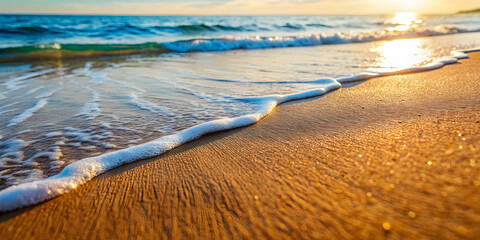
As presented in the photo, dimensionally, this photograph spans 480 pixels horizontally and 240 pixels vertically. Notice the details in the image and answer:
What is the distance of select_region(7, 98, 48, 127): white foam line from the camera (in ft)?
9.04

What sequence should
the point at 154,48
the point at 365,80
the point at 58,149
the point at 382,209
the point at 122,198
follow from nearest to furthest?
the point at 382,209 → the point at 122,198 → the point at 58,149 → the point at 365,80 → the point at 154,48

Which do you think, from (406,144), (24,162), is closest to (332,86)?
(406,144)

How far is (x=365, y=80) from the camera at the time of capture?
14.1ft

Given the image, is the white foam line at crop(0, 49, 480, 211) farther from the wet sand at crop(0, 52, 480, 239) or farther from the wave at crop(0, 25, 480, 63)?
the wave at crop(0, 25, 480, 63)

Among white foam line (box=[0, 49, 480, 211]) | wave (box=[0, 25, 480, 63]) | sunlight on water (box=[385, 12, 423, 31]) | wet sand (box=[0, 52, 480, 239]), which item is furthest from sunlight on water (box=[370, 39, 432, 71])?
sunlight on water (box=[385, 12, 423, 31])

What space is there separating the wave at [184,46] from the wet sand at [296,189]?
9.15 m

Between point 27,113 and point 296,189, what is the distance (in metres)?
3.11

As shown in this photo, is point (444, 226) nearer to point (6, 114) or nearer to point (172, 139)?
point (172, 139)

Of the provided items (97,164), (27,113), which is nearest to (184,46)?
(27,113)

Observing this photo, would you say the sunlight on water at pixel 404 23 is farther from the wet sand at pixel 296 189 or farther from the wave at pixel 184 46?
the wet sand at pixel 296 189

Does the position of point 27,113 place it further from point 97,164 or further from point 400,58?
point 400,58

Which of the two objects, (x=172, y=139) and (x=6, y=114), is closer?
(x=172, y=139)

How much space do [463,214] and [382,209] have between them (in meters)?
0.29

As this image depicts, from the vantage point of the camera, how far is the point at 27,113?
303 cm
